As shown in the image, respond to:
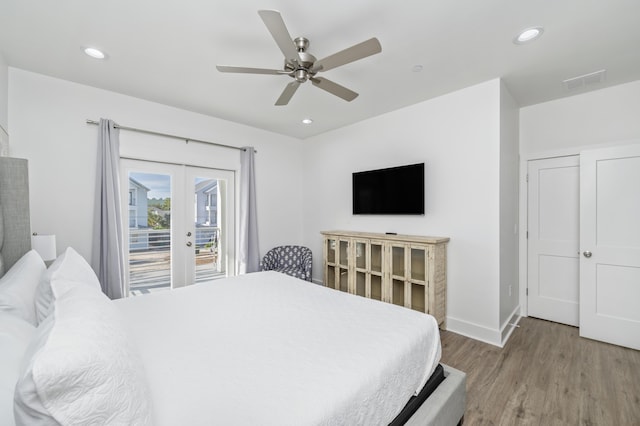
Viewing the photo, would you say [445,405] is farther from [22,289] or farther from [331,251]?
[331,251]

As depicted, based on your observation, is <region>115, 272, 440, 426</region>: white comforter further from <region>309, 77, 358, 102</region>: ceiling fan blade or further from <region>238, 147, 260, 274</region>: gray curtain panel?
<region>238, 147, 260, 274</region>: gray curtain panel

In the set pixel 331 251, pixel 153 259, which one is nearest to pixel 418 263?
pixel 331 251

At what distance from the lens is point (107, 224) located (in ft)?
9.42

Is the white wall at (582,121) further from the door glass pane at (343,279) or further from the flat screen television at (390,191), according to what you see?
the door glass pane at (343,279)

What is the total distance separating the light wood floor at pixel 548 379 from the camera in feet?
5.94

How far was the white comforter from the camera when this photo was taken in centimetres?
95

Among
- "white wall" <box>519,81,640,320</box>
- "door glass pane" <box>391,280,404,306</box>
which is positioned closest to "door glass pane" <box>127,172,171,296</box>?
"door glass pane" <box>391,280,404,306</box>

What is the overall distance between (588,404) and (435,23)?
9.57 feet

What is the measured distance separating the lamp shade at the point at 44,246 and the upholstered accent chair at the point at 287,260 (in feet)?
7.93

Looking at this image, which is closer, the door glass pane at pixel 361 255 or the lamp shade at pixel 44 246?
the lamp shade at pixel 44 246

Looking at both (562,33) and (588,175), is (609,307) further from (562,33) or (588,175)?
(562,33)

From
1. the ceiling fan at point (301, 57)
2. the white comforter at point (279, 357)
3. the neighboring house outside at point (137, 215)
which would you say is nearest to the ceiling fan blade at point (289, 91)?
the ceiling fan at point (301, 57)

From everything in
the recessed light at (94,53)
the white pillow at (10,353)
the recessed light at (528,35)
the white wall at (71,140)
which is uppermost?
the recessed light at (94,53)

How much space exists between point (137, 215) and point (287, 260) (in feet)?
6.86
